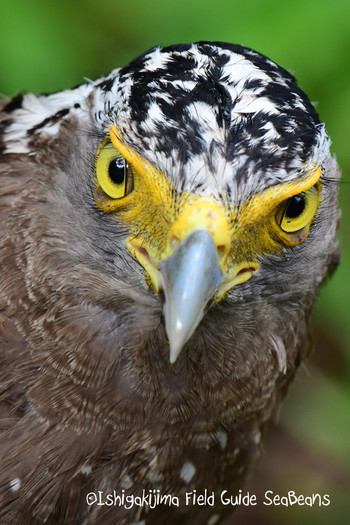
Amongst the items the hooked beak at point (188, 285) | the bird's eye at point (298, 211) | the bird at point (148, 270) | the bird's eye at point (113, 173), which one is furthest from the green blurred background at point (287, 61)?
the hooked beak at point (188, 285)

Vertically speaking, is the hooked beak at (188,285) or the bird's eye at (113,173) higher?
the bird's eye at (113,173)

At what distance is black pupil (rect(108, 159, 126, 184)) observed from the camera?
2.36 meters

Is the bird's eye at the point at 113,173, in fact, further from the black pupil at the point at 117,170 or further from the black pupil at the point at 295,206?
the black pupil at the point at 295,206

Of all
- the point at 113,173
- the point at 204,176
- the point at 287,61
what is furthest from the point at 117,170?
the point at 287,61

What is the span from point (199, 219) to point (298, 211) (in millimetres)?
396

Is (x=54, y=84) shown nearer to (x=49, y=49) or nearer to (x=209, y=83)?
(x=49, y=49)

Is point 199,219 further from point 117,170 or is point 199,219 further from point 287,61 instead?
point 287,61

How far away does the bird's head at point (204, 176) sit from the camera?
217cm

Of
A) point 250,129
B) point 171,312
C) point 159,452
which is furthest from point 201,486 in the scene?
point 250,129

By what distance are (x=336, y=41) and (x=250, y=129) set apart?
1566 millimetres

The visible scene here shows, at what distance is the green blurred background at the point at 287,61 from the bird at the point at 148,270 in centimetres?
92

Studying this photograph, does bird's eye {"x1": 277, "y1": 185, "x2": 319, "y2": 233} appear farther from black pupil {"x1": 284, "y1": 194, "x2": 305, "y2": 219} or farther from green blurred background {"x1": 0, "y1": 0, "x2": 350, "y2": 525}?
green blurred background {"x1": 0, "y1": 0, "x2": 350, "y2": 525}

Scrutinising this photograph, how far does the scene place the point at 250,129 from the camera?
2.33m

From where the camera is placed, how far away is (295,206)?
2393 millimetres
